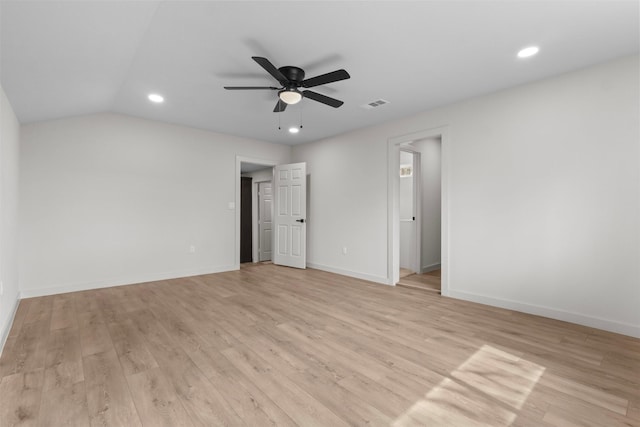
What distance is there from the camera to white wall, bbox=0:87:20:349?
2.64m

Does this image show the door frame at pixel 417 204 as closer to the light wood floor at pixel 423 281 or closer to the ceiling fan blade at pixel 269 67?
the light wood floor at pixel 423 281

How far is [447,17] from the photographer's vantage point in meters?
2.18

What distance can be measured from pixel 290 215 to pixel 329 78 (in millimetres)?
3811

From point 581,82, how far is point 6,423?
17.2ft

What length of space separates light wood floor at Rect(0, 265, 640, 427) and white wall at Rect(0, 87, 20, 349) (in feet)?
0.66

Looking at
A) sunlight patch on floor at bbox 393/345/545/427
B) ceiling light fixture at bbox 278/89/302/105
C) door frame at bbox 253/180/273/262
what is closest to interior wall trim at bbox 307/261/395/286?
door frame at bbox 253/180/273/262

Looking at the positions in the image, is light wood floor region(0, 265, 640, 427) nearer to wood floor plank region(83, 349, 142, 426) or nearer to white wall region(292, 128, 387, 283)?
wood floor plank region(83, 349, 142, 426)

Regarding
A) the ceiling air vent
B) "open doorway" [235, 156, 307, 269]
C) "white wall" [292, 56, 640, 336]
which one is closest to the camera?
"white wall" [292, 56, 640, 336]

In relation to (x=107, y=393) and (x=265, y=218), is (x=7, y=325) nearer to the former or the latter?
(x=107, y=393)

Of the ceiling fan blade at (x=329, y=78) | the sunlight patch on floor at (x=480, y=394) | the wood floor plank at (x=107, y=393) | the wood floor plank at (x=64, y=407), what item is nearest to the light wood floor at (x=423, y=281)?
the sunlight patch on floor at (x=480, y=394)

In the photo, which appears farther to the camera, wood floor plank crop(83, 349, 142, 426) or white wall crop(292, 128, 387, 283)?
white wall crop(292, 128, 387, 283)

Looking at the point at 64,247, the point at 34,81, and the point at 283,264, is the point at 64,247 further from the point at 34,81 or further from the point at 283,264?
the point at 283,264

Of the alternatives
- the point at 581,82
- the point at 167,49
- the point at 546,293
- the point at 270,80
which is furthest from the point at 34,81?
the point at 546,293

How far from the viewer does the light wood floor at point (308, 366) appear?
5.48ft
